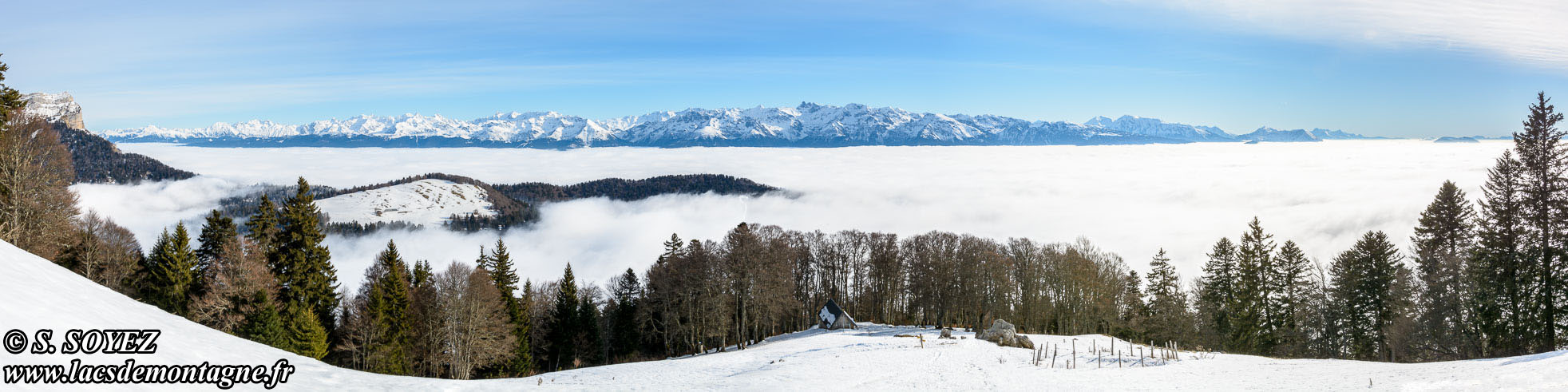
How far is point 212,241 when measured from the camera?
40125 mm

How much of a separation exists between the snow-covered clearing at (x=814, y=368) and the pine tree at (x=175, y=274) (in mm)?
20654

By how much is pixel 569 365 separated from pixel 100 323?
42431 millimetres

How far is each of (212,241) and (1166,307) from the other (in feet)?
207

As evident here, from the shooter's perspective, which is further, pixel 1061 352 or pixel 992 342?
pixel 992 342

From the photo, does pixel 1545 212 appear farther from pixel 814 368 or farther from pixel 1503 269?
pixel 814 368

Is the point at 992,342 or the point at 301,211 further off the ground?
the point at 301,211

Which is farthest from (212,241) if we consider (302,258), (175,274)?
(302,258)

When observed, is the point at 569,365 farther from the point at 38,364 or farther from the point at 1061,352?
the point at 38,364

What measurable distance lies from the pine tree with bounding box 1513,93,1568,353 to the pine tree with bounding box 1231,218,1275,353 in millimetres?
15190

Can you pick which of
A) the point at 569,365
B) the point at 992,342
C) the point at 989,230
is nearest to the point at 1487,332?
the point at 992,342

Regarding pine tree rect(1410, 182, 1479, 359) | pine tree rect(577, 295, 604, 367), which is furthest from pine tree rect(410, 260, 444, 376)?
pine tree rect(1410, 182, 1479, 359)

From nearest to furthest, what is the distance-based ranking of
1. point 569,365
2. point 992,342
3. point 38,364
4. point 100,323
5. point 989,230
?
point 38,364 → point 100,323 → point 992,342 → point 569,365 → point 989,230

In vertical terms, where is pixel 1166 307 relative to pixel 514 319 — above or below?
above

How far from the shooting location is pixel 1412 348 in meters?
35.0
